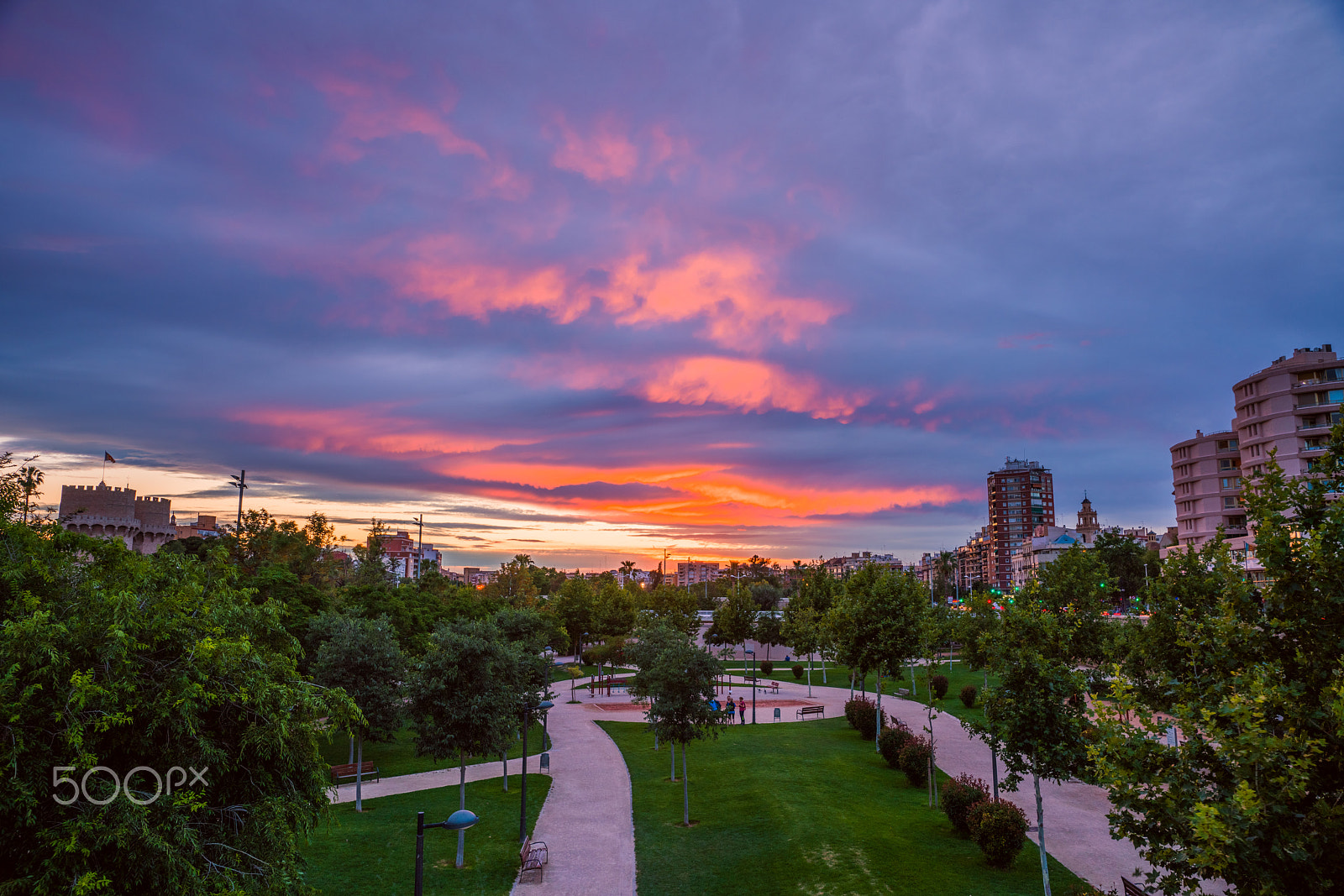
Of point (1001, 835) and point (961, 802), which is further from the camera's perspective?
point (961, 802)

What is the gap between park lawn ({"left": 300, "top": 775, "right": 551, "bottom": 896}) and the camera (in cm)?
1877

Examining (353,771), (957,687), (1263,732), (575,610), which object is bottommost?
(957,687)

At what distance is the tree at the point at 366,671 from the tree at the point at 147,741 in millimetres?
15293

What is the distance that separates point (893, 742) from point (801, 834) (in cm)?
1058

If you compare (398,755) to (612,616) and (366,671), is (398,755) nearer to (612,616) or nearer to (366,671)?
(366,671)

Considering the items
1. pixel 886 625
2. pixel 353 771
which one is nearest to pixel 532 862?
pixel 353 771

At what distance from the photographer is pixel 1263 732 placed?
25.1 feet

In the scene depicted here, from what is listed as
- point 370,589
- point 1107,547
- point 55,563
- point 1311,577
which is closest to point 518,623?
point 370,589

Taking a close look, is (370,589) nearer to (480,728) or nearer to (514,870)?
(480,728)

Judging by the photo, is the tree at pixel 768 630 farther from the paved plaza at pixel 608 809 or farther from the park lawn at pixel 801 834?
the park lawn at pixel 801 834

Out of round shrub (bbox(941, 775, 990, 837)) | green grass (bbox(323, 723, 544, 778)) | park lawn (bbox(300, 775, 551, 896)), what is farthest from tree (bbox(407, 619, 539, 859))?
round shrub (bbox(941, 775, 990, 837))

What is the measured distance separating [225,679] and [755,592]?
320 feet

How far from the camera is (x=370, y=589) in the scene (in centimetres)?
4719

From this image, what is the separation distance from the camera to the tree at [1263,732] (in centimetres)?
693
